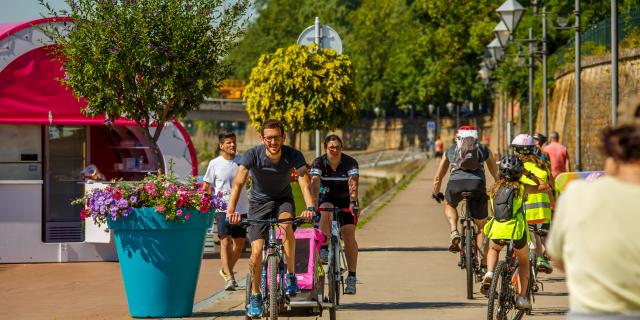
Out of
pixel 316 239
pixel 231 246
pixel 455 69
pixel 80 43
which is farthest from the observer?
pixel 455 69

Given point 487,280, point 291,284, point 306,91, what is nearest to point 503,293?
point 487,280

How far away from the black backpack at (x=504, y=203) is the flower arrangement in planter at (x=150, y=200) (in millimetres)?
2338

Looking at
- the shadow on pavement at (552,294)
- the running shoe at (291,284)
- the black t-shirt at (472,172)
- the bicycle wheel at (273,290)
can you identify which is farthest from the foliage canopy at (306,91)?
the bicycle wheel at (273,290)

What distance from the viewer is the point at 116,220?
427 inches

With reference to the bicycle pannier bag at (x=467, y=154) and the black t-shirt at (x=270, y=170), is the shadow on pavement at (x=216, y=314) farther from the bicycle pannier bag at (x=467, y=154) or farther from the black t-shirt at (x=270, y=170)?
the bicycle pannier bag at (x=467, y=154)

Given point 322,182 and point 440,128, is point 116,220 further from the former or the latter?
point 440,128

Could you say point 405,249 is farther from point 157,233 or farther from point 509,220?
point 509,220

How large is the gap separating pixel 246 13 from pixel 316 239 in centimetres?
641

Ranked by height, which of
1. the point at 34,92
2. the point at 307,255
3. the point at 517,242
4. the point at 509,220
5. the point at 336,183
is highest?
the point at 34,92

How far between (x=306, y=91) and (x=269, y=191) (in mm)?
11727

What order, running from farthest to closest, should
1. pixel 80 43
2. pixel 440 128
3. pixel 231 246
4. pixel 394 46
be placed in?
1. pixel 440 128
2. pixel 394 46
3. pixel 80 43
4. pixel 231 246

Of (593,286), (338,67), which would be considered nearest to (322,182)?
(593,286)

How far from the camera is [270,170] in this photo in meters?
9.88

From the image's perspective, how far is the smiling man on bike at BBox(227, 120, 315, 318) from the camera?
973cm
